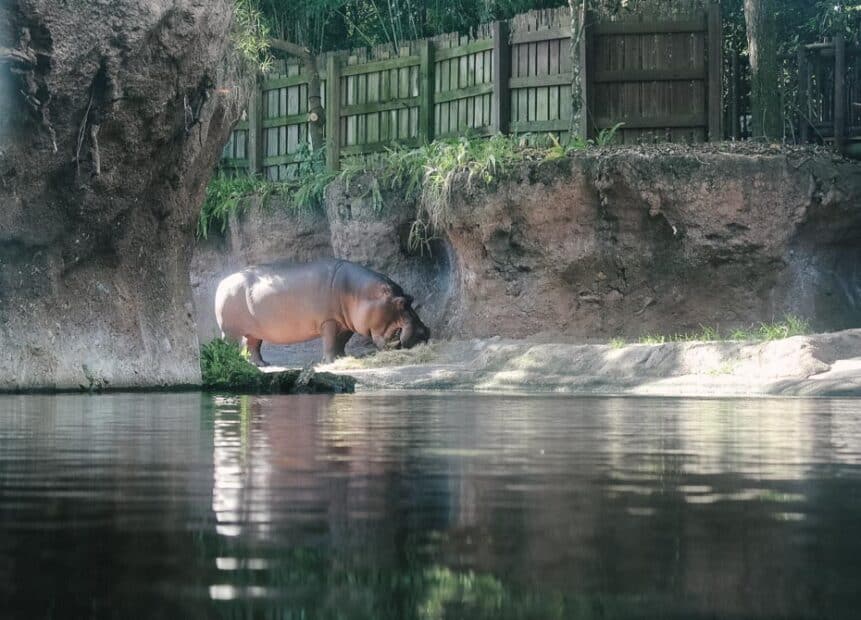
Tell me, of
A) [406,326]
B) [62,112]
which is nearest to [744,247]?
[406,326]

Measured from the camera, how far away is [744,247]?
57.6 ft

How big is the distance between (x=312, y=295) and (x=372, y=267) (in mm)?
1195

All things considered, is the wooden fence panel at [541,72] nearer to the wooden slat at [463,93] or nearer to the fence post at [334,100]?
the wooden slat at [463,93]

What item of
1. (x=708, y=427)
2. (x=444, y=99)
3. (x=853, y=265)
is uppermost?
(x=444, y=99)

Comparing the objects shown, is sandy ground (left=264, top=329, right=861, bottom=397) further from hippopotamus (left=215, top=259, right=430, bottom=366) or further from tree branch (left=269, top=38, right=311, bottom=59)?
tree branch (left=269, top=38, right=311, bottom=59)

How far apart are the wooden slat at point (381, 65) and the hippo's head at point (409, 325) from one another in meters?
4.65

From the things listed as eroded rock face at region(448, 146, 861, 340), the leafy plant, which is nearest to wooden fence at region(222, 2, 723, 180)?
the leafy plant

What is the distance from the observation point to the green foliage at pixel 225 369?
12.3m

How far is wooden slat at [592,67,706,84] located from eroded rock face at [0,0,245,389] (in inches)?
339

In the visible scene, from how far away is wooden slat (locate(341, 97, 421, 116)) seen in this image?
73.5ft

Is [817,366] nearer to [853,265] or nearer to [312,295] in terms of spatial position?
[853,265]

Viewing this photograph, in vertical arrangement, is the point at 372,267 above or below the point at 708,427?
above

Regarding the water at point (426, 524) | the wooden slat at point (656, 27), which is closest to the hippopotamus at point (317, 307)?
the wooden slat at point (656, 27)

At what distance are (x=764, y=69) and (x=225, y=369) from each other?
386 inches
